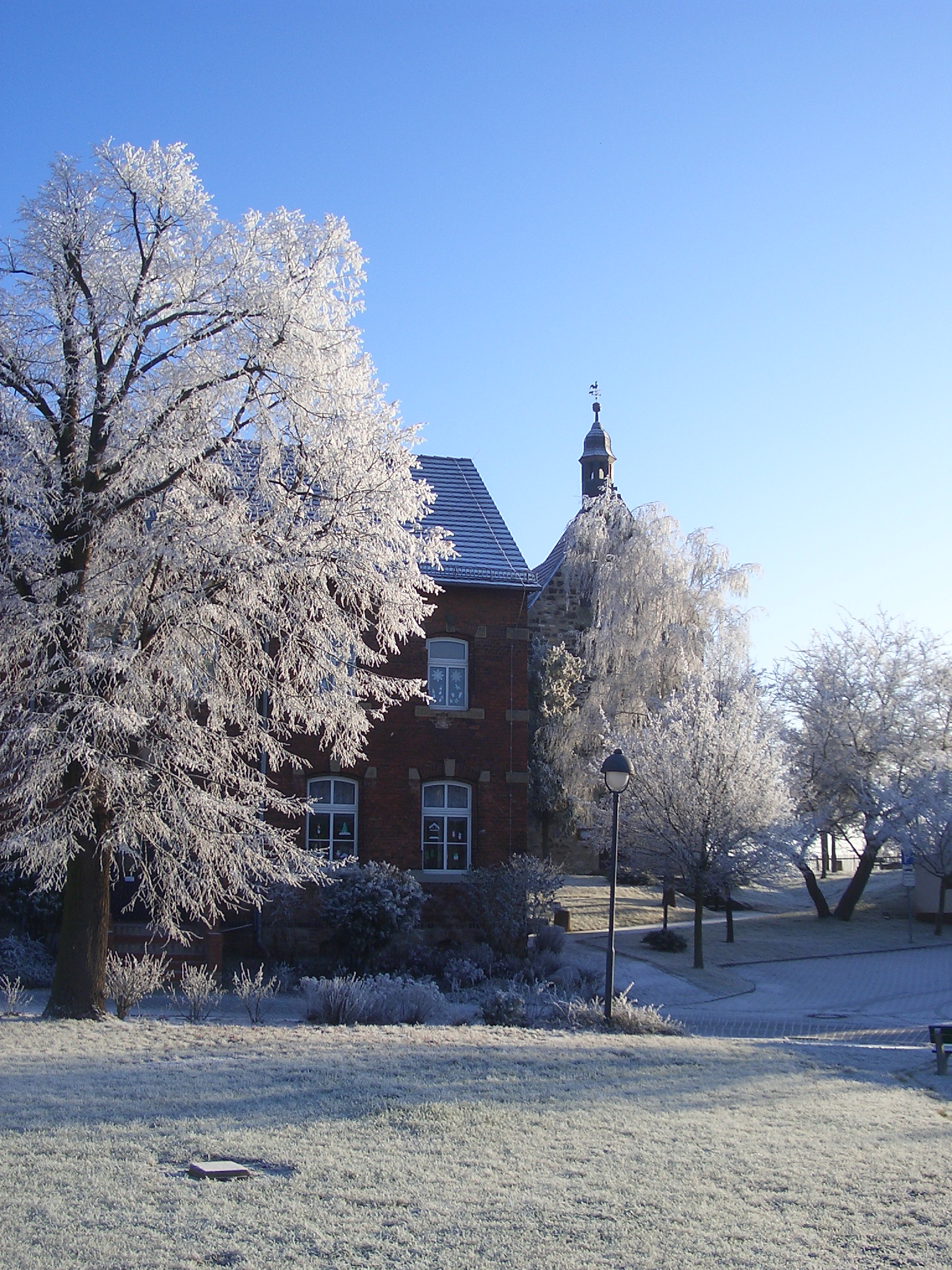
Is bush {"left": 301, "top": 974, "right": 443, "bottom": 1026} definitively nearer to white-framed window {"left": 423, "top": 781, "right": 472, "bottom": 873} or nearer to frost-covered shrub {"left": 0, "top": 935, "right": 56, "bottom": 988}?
frost-covered shrub {"left": 0, "top": 935, "right": 56, "bottom": 988}

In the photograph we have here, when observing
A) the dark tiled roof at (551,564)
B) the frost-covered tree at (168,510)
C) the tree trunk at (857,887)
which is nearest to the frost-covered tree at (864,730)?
the tree trunk at (857,887)

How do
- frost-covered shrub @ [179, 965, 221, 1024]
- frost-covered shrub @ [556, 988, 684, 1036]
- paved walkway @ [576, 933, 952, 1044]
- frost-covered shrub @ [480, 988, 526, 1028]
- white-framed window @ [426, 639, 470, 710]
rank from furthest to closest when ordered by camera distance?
white-framed window @ [426, 639, 470, 710]
paved walkway @ [576, 933, 952, 1044]
frost-covered shrub @ [480, 988, 526, 1028]
frost-covered shrub @ [556, 988, 684, 1036]
frost-covered shrub @ [179, 965, 221, 1024]

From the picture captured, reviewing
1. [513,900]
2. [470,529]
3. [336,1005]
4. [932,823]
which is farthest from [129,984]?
[932,823]

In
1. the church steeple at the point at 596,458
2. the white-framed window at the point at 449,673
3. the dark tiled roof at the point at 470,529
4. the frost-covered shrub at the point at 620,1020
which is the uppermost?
the church steeple at the point at 596,458

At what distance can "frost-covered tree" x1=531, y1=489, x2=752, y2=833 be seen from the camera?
28.5 meters

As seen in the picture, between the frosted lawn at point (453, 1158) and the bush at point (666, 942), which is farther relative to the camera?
the bush at point (666, 942)

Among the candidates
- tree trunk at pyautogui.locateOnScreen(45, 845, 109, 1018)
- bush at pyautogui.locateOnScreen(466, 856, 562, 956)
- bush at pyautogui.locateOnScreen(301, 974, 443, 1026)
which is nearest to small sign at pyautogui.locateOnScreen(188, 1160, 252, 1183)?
bush at pyautogui.locateOnScreen(301, 974, 443, 1026)

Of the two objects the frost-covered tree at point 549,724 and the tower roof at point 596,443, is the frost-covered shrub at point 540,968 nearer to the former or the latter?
the frost-covered tree at point 549,724

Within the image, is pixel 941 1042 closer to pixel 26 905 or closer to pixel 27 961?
pixel 27 961

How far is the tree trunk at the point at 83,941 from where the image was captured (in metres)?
11.9

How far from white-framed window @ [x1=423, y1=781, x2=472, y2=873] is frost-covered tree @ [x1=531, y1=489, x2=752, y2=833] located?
660cm

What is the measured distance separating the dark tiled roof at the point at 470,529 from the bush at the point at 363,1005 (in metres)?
9.99

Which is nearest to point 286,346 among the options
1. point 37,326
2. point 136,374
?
point 136,374

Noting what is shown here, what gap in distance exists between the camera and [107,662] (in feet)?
35.0
